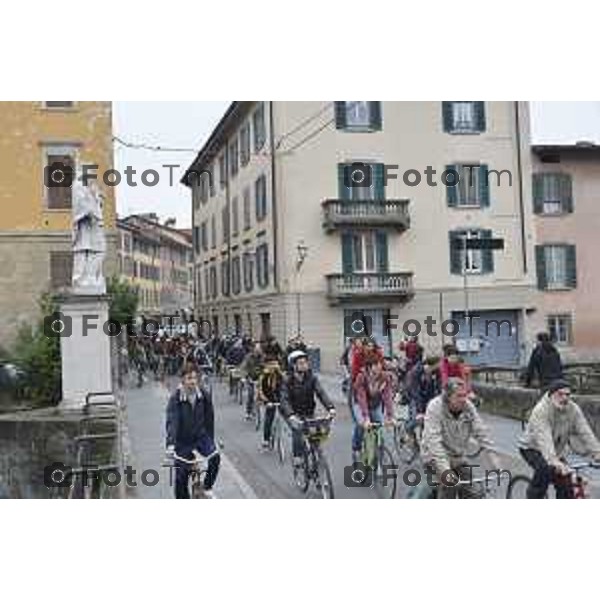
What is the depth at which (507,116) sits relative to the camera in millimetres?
8789

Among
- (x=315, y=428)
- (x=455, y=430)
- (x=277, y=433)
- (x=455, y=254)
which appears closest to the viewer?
(x=455, y=430)

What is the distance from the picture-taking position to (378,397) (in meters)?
7.92

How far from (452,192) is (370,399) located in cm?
237

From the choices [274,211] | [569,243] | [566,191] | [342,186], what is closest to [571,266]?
[569,243]

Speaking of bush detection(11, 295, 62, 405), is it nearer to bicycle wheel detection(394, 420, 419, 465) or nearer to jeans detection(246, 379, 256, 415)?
jeans detection(246, 379, 256, 415)

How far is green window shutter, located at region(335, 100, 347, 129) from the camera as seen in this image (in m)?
8.46

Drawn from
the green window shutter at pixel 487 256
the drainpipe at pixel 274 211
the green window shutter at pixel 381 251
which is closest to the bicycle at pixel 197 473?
the drainpipe at pixel 274 211

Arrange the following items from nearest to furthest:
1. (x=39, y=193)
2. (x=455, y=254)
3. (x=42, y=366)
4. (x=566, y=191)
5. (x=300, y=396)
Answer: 1. (x=300, y=396)
2. (x=455, y=254)
3. (x=42, y=366)
4. (x=566, y=191)
5. (x=39, y=193)

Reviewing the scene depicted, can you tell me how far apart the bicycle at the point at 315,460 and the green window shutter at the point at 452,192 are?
2815 mm

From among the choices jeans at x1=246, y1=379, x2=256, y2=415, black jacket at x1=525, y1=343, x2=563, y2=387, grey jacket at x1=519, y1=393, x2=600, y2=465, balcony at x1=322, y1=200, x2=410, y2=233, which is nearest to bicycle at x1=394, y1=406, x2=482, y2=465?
jeans at x1=246, y1=379, x2=256, y2=415

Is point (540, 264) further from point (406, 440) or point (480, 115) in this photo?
point (406, 440)
